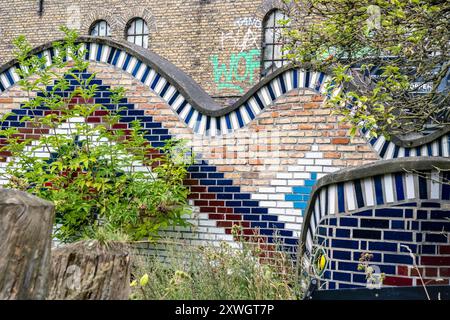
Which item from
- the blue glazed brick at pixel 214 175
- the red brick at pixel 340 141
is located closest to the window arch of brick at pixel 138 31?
the blue glazed brick at pixel 214 175

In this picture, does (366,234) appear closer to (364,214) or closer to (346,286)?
(364,214)

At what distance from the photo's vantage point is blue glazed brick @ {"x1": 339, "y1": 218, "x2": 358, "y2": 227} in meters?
4.76

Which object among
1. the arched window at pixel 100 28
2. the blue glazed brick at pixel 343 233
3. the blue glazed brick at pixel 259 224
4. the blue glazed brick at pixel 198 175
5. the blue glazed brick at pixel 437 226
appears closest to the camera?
the blue glazed brick at pixel 437 226

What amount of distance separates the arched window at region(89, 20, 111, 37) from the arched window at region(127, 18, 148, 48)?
711 millimetres

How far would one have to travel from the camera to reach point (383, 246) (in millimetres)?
4578

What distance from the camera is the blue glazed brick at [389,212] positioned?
4.55 m

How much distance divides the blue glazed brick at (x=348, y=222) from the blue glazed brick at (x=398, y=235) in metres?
0.25

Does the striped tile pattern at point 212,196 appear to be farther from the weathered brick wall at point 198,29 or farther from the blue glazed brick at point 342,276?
the weathered brick wall at point 198,29

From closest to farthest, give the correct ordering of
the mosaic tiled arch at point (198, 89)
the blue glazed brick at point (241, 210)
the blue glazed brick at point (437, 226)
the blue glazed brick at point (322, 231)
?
the blue glazed brick at point (437, 226) < the blue glazed brick at point (322, 231) < the mosaic tiled arch at point (198, 89) < the blue glazed brick at point (241, 210)

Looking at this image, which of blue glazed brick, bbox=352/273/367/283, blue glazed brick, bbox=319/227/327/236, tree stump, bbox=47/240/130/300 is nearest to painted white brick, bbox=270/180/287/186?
blue glazed brick, bbox=319/227/327/236

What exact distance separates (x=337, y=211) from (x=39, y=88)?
417 cm

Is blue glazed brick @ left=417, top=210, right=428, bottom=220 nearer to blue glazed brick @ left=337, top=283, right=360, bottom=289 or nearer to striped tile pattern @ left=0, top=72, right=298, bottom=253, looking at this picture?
blue glazed brick @ left=337, top=283, right=360, bottom=289

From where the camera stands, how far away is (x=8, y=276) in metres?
2.89

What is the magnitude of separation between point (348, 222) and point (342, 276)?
35 cm
